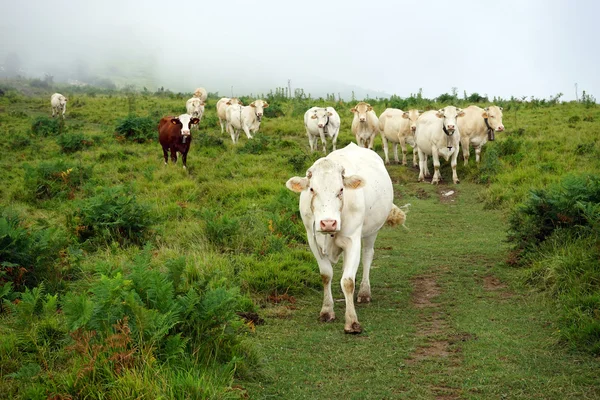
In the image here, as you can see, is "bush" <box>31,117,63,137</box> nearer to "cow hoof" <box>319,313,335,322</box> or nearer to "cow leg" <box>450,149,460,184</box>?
"cow leg" <box>450,149,460,184</box>

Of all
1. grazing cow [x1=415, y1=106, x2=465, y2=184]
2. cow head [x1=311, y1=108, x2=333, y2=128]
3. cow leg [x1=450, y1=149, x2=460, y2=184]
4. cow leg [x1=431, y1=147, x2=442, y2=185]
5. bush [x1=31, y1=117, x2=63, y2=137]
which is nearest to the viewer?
grazing cow [x1=415, y1=106, x2=465, y2=184]

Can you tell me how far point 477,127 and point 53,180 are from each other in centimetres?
1206

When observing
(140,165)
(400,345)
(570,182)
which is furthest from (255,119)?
(400,345)

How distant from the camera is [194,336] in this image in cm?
499

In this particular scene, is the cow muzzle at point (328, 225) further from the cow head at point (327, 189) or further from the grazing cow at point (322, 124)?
the grazing cow at point (322, 124)

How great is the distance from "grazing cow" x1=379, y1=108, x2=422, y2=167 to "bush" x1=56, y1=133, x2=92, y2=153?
32.7 feet

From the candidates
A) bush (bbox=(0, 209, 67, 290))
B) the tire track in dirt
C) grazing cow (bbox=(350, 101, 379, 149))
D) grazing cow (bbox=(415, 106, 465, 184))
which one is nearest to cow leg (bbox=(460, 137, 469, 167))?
grazing cow (bbox=(415, 106, 465, 184))

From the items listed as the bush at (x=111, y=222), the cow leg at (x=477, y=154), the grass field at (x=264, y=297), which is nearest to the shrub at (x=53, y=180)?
the grass field at (x=264, y=297)

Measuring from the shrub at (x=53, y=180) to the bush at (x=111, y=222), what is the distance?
13.4 feet

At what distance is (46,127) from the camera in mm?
22656

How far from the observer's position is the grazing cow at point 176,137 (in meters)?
17.0

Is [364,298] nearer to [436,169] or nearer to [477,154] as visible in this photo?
[436,169]

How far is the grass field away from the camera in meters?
4.52

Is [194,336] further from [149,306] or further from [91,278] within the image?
[91,278]
